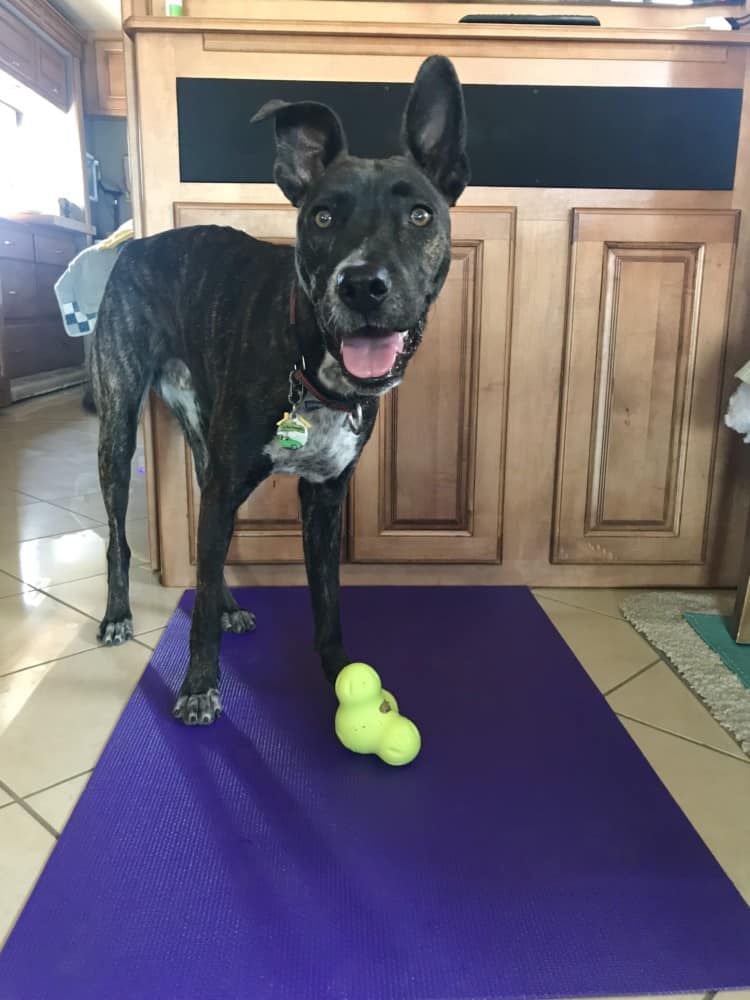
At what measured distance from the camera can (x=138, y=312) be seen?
191 centimetres

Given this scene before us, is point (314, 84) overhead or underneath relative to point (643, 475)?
overhead

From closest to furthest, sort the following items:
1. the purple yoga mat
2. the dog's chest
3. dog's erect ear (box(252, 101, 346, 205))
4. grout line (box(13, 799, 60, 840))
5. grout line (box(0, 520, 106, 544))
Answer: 1. the purple yoga mat
2. grout line (box(13, 799, 60, 840))
3. dog's erect ear (box(252, 101, 346, 205))
4. the dog's chest
5. grout line (box(0, 520, 106, 544))

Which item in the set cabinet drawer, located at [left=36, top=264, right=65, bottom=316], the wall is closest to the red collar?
cabinet drawer, located at [left=36, top=264, right=65, bottom=316]

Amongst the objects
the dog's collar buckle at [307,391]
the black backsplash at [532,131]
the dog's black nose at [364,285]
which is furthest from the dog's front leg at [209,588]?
the black backsplash at [532,131]

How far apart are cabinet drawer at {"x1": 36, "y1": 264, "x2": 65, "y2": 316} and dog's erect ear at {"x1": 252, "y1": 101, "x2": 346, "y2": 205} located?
5.17 metres

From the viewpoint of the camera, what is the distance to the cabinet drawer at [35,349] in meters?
5.41

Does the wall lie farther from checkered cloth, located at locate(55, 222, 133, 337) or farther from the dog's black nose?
the dog's black nose

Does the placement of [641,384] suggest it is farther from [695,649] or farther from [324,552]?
[324,552]

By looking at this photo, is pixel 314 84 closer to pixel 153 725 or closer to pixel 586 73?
pixel 586 73

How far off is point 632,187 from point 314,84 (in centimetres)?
85

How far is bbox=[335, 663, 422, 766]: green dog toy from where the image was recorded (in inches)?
53.7

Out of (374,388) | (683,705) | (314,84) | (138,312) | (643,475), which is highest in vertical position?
(314,84)

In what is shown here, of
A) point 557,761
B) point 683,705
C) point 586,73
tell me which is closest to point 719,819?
point 557,761

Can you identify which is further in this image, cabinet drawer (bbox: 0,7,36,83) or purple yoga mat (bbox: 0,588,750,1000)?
cabinet drawer (bbox: 0,7,36,83)
